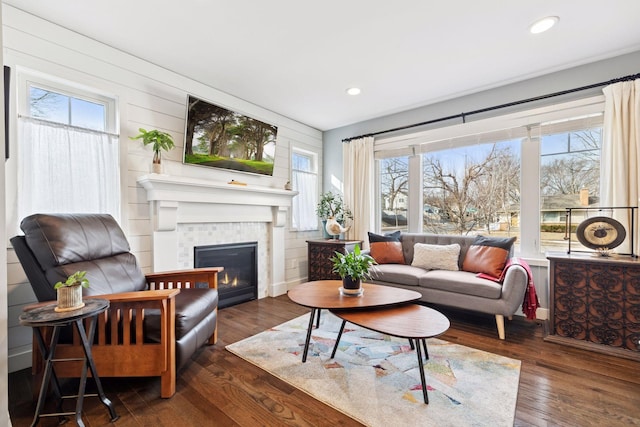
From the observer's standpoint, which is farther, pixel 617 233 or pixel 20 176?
pixel 617 233

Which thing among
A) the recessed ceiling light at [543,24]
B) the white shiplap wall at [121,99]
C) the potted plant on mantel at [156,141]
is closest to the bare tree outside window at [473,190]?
the recessed ceiling light at [543,24]

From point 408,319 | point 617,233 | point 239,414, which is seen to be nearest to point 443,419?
point 408,319

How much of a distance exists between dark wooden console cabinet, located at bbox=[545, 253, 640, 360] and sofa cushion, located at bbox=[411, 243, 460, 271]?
2.93ft

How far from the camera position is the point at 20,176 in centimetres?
216

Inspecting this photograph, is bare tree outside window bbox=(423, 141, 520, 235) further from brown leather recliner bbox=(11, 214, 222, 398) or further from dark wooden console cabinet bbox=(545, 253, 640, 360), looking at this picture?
brown leather recliner bbox=(11, 214, 222, 398)

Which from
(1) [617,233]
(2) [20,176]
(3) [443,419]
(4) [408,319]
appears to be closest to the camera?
(3) [443,419]

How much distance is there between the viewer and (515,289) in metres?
2.62

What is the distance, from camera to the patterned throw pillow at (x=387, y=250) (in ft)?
12.3

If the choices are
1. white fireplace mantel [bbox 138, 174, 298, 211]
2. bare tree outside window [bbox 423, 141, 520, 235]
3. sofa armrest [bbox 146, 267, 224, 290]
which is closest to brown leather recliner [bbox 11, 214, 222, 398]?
sofa armrest [bbox 146, 267, 224, 290]

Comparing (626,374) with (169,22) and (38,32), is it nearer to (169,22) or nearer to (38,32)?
(169,22)

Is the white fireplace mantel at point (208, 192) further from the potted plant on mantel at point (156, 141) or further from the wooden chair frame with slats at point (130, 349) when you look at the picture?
the wooden chair frame with slats at point (130, 349)

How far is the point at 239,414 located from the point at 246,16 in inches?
107

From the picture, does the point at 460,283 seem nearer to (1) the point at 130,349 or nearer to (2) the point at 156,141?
(1) the point at 130,349

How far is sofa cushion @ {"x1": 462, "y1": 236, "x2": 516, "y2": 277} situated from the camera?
9.77ft
